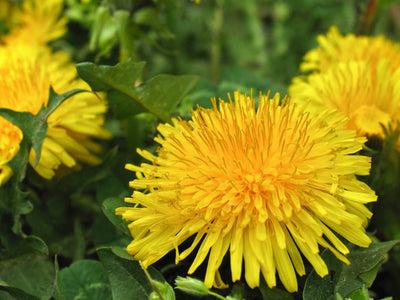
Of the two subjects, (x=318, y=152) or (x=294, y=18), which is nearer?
(x=318, y=152)

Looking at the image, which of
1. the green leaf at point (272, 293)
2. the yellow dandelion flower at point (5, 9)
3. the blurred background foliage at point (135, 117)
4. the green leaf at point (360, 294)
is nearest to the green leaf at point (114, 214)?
the blurred background foliage at point (135, 117)

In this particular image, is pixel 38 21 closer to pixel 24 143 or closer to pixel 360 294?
pixel 24 143

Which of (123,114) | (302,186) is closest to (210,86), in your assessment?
(123,114)

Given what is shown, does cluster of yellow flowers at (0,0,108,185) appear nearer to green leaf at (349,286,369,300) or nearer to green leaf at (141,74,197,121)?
green leaf at (141,74,197,121)

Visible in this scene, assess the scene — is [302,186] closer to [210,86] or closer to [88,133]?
[88,133]

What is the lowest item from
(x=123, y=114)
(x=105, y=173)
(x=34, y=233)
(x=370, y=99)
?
(x=34, y=233)

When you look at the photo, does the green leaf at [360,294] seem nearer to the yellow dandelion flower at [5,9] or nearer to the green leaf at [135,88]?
the green leaf at [135,88]
